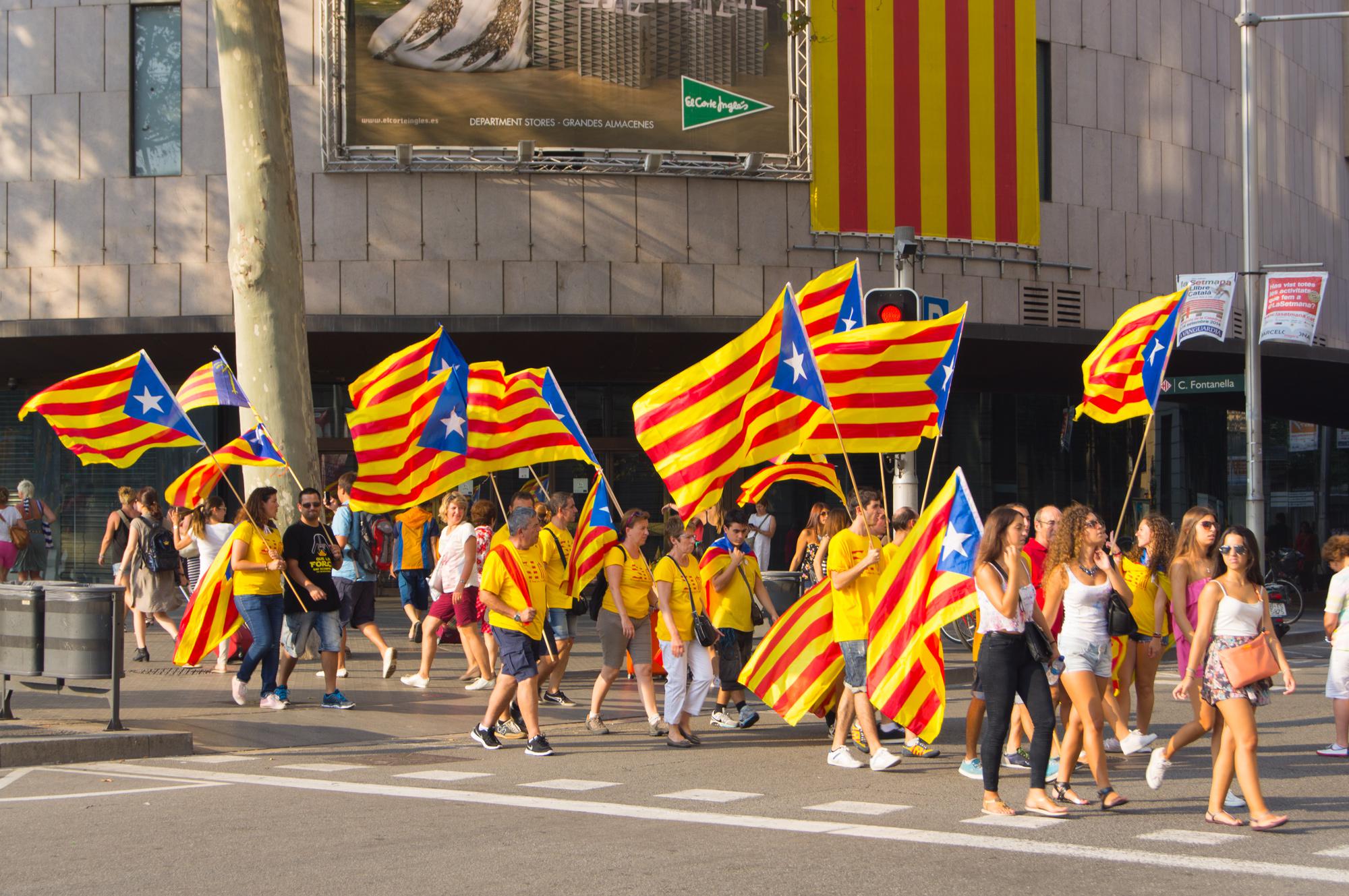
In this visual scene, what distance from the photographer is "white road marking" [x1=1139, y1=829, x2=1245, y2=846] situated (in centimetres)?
726

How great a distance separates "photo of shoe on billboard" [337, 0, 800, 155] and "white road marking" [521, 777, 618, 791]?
13.9 m

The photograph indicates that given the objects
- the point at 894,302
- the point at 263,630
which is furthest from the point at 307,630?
the point at 894,302

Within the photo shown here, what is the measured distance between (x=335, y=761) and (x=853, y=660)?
356 centimetres

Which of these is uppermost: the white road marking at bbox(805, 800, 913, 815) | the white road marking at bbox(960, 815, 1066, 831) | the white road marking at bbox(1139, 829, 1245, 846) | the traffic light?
the traffic light

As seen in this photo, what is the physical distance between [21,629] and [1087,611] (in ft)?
24.5

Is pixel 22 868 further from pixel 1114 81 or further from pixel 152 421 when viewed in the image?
pixel 1114 81

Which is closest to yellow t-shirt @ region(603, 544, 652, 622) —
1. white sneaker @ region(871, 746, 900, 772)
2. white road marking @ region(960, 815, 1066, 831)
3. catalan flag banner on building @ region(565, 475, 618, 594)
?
catalan flag banner on building @ region(565, 475, 618, 594)

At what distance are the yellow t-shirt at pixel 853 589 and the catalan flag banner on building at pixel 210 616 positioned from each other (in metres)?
5.25

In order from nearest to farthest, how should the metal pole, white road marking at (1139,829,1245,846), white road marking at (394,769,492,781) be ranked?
white road marking at (1139,829,1245,846), white road marking at (394,769,492,781), the metal pole

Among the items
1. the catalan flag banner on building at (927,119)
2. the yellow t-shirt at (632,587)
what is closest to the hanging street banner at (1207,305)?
the catalan flag banner on building at (927,119)

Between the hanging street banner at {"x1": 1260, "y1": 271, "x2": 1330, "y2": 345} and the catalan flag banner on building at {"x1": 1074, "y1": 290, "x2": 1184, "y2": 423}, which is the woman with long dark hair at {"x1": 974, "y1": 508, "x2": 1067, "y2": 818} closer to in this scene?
the catalan flag banner on building at {"x1": 1074, "y1": 290, "x2": 1184, "y2": 423}

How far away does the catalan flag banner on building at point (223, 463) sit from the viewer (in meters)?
13.5

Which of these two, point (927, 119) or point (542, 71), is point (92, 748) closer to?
point (542, 71)

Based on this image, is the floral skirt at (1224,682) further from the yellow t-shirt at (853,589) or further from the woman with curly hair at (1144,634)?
the yellow t-shirt at (853,589)
